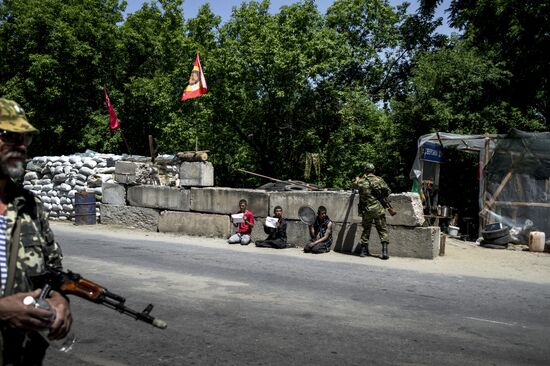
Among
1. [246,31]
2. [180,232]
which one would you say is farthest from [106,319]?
[246,31]

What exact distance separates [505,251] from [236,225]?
631 cm

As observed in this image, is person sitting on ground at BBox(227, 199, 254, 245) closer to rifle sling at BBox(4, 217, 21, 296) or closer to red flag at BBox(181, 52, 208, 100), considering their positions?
red flag at BBox(181, 52, 208, 100)

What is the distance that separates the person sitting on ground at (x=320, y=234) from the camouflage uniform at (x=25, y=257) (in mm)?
9464

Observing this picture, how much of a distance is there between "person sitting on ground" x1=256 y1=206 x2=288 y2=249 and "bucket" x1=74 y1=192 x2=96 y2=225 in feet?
21.3

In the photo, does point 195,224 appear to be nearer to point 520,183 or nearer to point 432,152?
point 432,152

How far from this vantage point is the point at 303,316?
5836 millimetres

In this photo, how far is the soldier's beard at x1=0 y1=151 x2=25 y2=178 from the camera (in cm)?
220

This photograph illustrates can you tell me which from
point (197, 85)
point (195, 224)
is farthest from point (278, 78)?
point (195, 224)

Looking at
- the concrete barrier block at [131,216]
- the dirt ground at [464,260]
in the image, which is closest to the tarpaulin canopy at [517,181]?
the dirt ground at [464,260]

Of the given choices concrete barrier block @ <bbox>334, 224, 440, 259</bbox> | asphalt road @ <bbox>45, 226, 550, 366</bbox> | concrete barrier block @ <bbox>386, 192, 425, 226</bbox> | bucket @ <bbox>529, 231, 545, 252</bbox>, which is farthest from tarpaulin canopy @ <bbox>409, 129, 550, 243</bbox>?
asphalt road @ <bbox>45, 226, 550, 366</bbox>

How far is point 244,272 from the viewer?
8711mm

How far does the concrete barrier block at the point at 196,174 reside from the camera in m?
14.4

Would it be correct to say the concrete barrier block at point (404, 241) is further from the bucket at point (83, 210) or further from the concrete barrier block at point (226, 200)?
the bucket at point (83, 210)

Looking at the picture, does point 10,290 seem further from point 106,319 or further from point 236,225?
point 236,225
